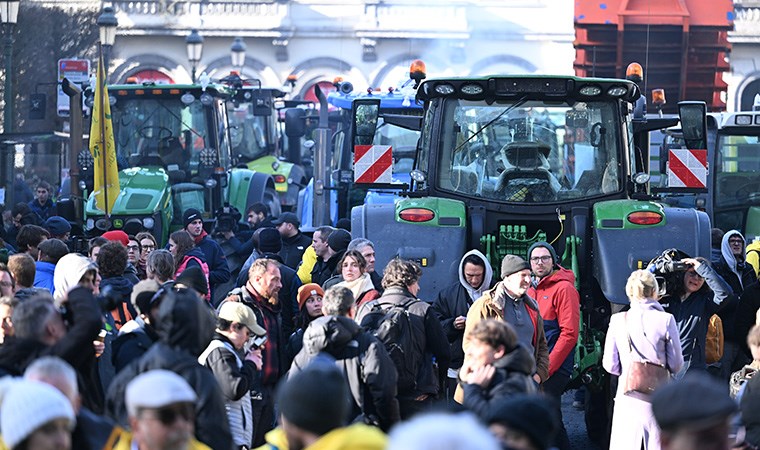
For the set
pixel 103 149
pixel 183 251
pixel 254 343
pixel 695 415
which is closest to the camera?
pixel 695 415

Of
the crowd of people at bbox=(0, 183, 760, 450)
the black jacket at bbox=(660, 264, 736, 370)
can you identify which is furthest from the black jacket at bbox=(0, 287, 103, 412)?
the black jacket at bbox=(660, 264, 736, 370)

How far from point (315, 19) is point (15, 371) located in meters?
48.5

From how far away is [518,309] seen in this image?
9688 mm

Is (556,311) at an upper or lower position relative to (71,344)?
lower

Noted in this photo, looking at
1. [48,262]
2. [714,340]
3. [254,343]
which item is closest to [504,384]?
[254,343]

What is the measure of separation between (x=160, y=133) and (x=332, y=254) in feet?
26.9

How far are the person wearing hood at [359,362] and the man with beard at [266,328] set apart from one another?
107 cm

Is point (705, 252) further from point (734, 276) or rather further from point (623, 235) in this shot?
point (734, 276)

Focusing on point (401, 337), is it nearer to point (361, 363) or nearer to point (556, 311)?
point (361, 363)

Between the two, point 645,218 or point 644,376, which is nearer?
point 644,376

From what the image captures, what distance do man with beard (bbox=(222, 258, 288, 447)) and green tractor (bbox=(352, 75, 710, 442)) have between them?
1.77 metres

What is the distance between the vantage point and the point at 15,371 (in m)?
7.03

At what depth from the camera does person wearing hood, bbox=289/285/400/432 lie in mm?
8008

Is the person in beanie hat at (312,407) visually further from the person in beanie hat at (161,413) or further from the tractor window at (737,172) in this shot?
the tractor window at (737,172)
